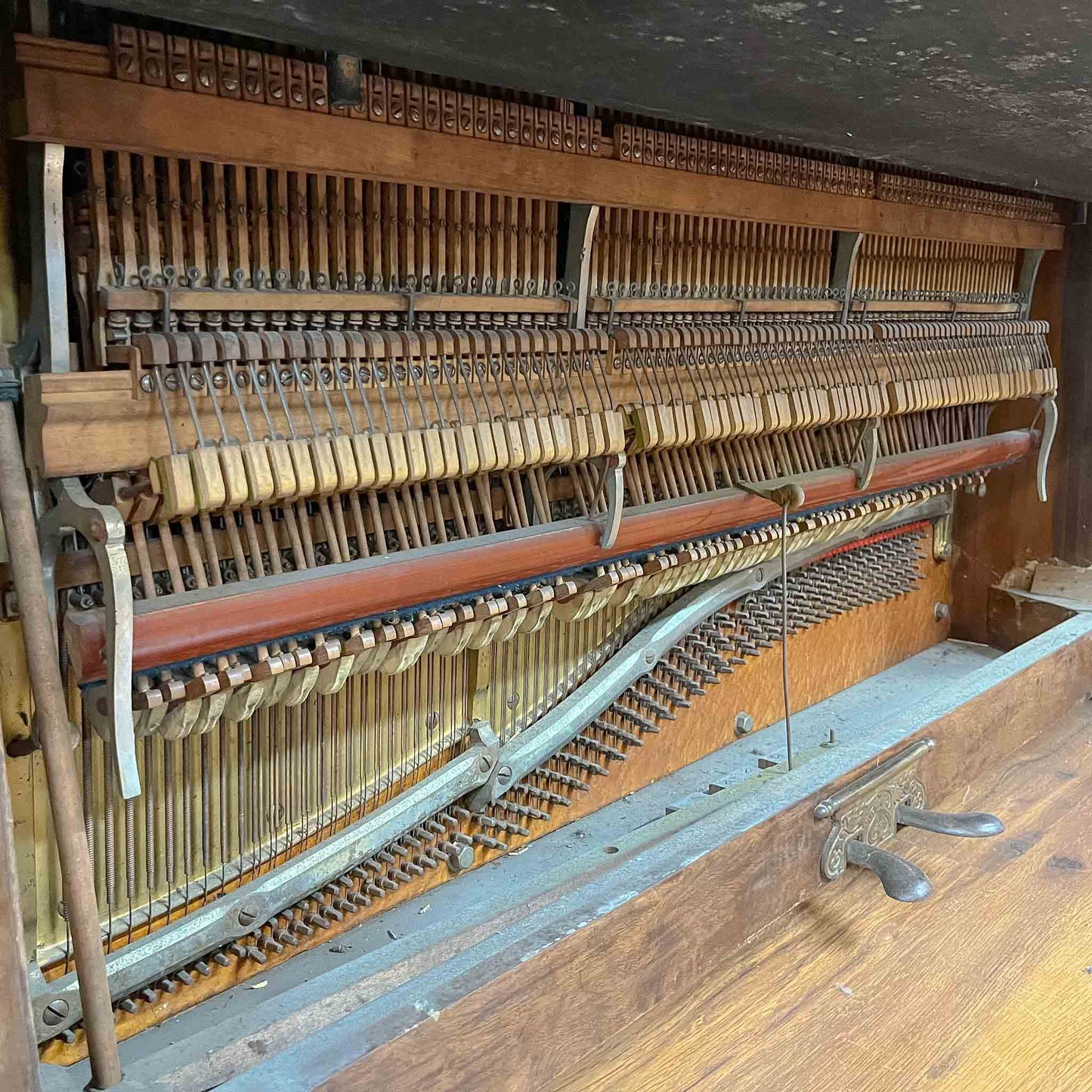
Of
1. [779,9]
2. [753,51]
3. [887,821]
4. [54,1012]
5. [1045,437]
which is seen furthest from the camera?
[1045,437]

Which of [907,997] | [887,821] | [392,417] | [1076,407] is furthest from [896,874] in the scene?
[1076,407]

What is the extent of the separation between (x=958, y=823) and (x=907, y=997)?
A: 0.31 metres

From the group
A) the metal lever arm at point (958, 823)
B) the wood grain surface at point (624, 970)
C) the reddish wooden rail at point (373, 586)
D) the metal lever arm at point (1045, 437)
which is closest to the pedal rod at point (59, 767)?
the reddish wooden rail at point (373, 586)

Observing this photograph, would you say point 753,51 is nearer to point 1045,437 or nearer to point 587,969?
point 587,969

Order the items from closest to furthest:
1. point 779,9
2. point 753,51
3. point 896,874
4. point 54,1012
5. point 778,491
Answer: point 779,9 < point 753,51 < point 896,874 < point 54,1012 < point 778,491

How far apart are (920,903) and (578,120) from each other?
5.27 ft

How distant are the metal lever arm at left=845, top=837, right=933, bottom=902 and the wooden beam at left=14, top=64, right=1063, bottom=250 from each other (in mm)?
1368

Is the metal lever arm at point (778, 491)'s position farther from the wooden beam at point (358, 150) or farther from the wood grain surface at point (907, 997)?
the wood grain surface at point (907, 997)

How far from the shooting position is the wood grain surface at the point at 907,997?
1300 mm

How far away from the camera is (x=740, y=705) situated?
3.67 m

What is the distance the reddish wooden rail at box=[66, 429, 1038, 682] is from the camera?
1753 millimetres

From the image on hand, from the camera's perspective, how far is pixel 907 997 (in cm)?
144

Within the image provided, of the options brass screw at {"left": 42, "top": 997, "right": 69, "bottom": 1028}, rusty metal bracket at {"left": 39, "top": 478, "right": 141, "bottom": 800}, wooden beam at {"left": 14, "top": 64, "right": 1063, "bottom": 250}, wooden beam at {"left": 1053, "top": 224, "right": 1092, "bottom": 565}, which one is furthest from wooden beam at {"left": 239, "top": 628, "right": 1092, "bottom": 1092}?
wooden beam at {"left": 1053, "top": 224, "right": 1092, "bottom": 565}

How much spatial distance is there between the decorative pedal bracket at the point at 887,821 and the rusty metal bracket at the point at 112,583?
1.05 meters
